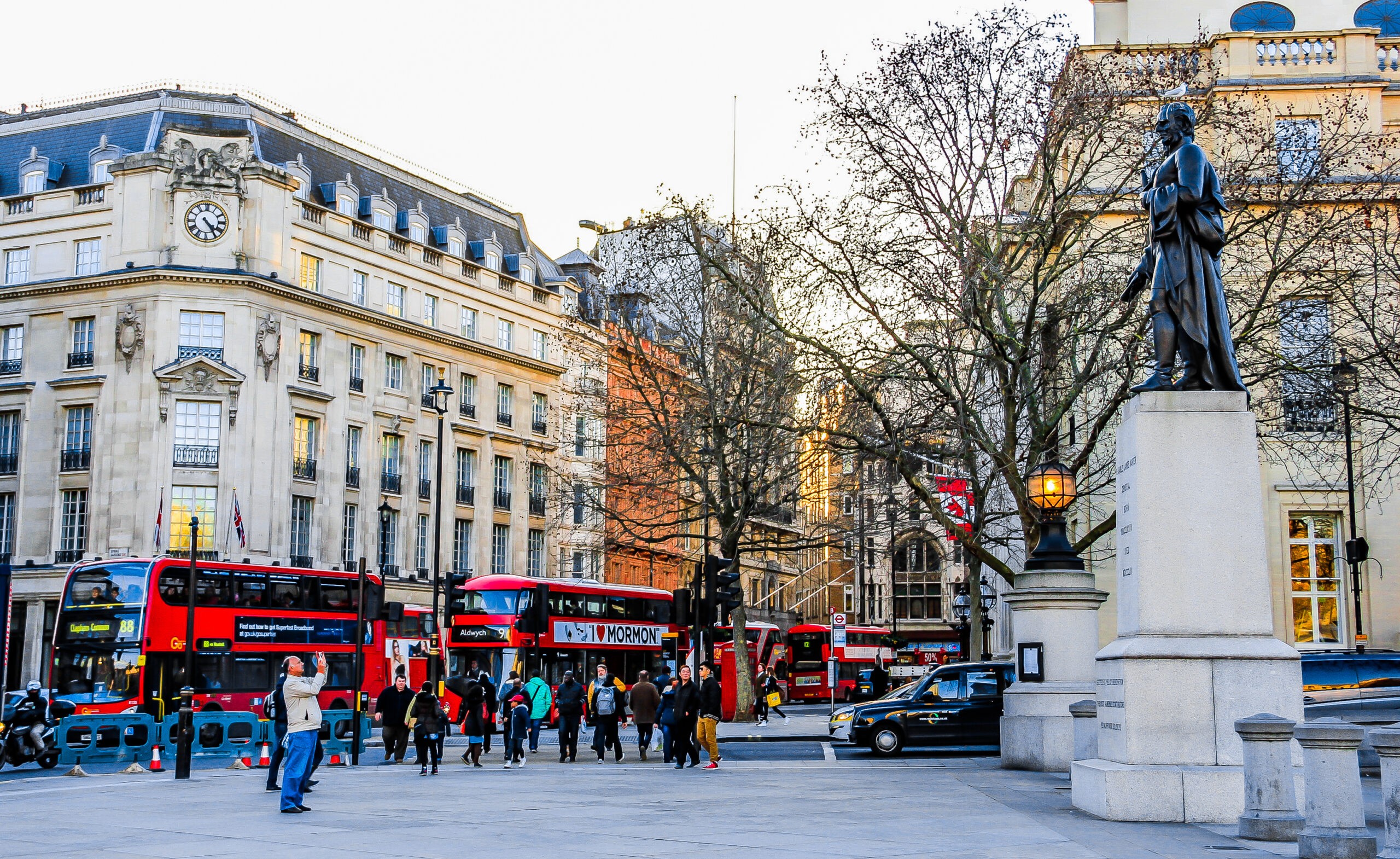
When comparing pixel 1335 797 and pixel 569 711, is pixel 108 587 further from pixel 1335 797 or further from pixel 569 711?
pixel 1335 797

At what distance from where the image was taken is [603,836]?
11.6 meters

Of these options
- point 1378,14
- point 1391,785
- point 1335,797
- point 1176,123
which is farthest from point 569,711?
point 1378,14

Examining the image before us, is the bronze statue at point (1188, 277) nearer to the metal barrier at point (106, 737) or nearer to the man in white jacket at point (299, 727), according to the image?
the man in white jacket at point (299, 727)

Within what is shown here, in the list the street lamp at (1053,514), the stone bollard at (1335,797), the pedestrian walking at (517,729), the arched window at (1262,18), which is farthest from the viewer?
the arched window at (1262,18)

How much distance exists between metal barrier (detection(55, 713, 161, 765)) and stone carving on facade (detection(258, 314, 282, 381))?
84.2 ft

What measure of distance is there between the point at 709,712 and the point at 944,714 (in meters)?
5.15

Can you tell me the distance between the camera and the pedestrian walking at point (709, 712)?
22.0m

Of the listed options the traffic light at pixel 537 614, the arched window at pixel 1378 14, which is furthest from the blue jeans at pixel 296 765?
the arched window at pixel 1378 14

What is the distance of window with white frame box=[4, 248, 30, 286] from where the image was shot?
52.0 metres

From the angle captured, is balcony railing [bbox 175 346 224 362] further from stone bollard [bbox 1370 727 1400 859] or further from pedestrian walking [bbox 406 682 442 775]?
stone bollard [bbox 1370 727 1400 859]

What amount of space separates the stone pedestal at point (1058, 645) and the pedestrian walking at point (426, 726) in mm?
8867

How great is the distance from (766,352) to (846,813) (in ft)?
75.2

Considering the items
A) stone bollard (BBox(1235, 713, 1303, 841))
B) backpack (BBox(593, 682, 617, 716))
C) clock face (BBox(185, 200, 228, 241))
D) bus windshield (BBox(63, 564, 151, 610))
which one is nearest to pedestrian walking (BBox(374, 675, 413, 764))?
backpack (BBox(593, 682, 617, 716))

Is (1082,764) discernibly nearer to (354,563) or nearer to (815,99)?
(815,99)
